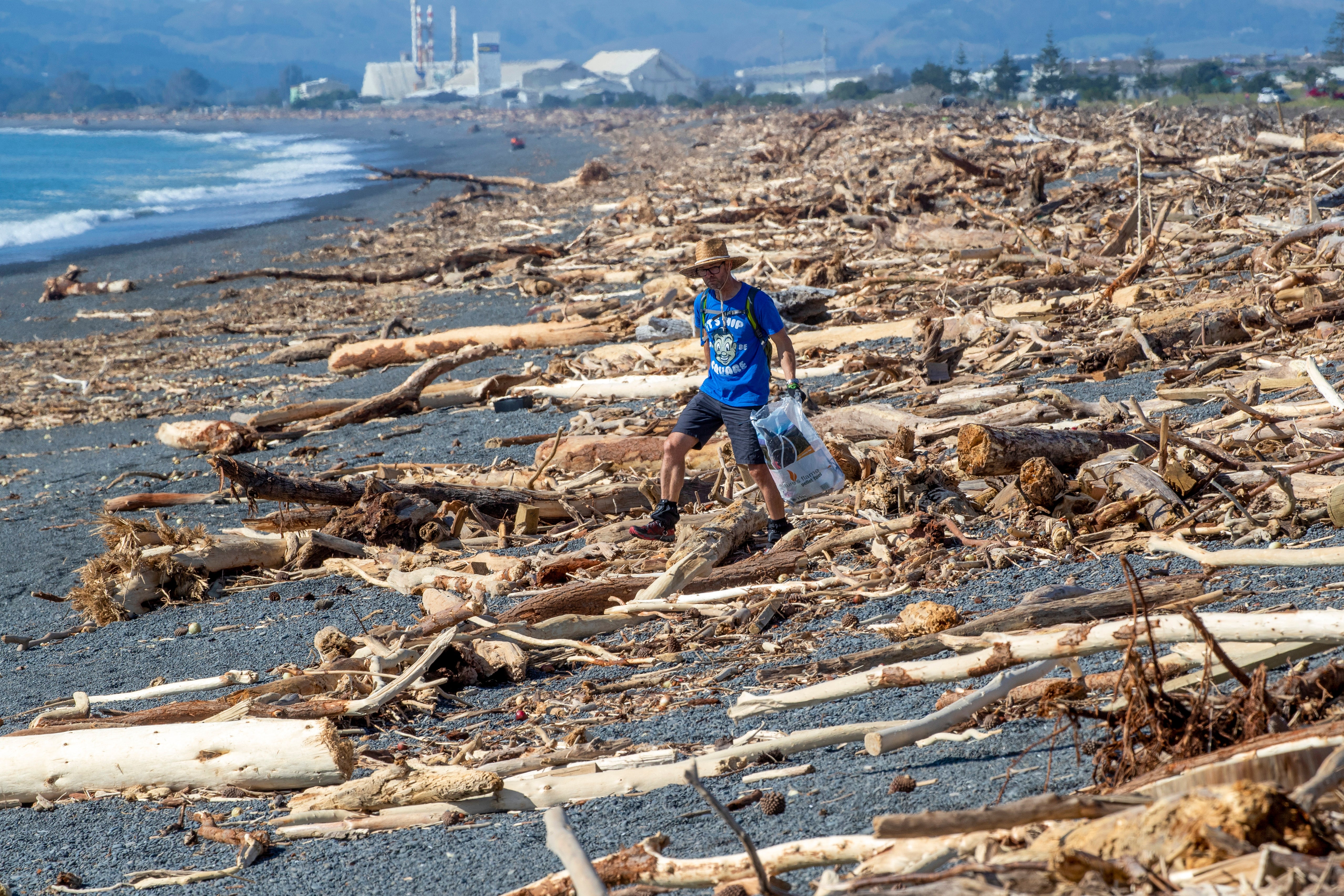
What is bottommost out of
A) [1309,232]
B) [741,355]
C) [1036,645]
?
[1036,645]

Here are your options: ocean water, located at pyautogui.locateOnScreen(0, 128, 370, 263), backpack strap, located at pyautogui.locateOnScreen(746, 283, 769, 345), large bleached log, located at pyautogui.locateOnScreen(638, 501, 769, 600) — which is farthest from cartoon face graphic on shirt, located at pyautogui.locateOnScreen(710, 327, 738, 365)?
ocean water, located at pyautogui.locateOnScreen(0, 128, 370, 263)

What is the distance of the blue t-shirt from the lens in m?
6.14

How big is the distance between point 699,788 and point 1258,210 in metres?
13.7

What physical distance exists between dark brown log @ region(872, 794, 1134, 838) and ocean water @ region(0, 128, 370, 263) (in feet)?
116

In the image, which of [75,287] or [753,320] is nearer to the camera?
[753,320]

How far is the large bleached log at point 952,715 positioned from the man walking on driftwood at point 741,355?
8.35 feet

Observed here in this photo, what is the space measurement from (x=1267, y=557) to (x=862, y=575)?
1833 millimetres

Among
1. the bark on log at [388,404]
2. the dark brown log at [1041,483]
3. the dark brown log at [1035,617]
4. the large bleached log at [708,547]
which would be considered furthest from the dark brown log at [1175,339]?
the bark on log at [388,404]

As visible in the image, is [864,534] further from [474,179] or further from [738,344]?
[474,179]

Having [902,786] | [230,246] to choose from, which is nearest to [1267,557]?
[902,786]

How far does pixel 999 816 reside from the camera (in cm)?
243

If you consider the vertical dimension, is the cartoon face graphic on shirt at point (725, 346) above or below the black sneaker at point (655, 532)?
above

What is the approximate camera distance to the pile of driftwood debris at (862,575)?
277 centimetres

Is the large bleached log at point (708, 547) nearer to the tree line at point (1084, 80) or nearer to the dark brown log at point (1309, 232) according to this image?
the dark brown log at point (1309, 232)
